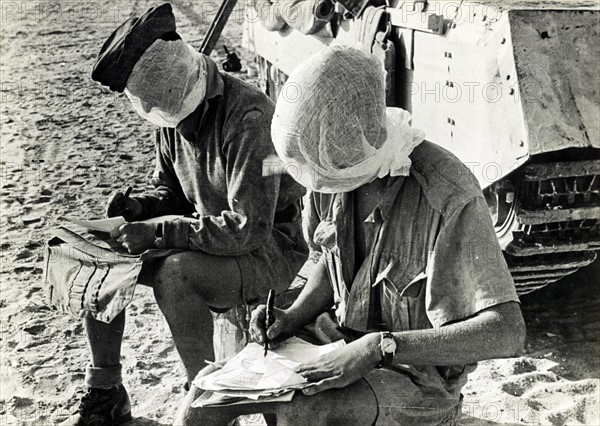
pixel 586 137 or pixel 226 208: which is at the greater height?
pixel 586 137

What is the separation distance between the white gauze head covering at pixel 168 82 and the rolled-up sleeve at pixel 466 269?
141 centimetres

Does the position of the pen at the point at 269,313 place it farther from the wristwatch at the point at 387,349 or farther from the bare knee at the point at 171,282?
the bare knee at the point at 171,282

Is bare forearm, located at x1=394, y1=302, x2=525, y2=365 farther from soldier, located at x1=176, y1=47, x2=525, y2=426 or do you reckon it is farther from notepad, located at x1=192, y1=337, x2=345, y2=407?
notepad, located at x1=192, y1=337, x2=345, y2=407

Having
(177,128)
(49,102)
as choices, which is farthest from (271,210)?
(49,102)

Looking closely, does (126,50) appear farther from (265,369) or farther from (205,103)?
(265,369)

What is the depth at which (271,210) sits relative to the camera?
3.26 metres

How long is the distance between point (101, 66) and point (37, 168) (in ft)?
12.8

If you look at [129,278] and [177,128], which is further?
[177,128]

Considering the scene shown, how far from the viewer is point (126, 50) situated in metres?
3.19

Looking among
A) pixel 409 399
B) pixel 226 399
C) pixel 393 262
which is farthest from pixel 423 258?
pixel 226 399

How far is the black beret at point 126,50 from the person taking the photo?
126 inches

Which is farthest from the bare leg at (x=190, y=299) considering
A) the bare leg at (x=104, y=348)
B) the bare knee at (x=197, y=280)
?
the bare leg at (x=104, y=348)

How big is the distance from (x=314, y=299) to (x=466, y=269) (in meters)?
0.62

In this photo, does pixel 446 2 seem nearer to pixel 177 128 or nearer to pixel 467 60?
pixel 467 60
